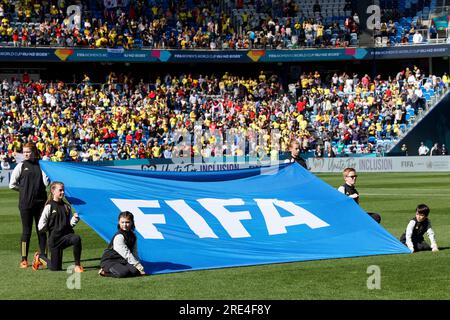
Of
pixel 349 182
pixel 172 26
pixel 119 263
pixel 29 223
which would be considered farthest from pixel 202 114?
pixel 119 263

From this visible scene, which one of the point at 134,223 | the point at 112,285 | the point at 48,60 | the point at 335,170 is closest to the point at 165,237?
the point at 134,223

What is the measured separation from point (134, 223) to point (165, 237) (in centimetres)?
53

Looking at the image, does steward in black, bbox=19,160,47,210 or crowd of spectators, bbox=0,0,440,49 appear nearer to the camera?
steward in black, bbox=19,160,47,210

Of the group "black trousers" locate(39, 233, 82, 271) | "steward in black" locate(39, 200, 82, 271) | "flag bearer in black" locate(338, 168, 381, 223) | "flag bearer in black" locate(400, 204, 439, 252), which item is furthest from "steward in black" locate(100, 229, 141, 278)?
"flag bearer in black" locate(400, 204, 439, 252)

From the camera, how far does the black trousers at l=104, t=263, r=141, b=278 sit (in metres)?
12.6

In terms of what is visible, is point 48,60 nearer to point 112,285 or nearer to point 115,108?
point 115,108

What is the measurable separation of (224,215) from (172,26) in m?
48.9

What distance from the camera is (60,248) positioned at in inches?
539

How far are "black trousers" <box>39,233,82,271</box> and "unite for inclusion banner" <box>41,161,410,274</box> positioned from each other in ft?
1.13

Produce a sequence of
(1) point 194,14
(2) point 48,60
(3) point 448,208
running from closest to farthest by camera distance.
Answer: (3) point 448,208 → (2) point 48,60 → (1) point 194,14

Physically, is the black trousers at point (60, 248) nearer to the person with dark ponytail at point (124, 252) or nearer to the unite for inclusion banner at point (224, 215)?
the unite for inclusion banner at point (224, 215)

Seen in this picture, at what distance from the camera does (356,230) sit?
15016mm

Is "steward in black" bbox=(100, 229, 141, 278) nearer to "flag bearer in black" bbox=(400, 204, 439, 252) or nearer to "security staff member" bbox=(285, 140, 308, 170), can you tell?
"security staff member" bbox=(285, 140, 308, 170)

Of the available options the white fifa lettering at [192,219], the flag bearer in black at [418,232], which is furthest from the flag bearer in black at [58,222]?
the flag bearer in black at [418,232]
